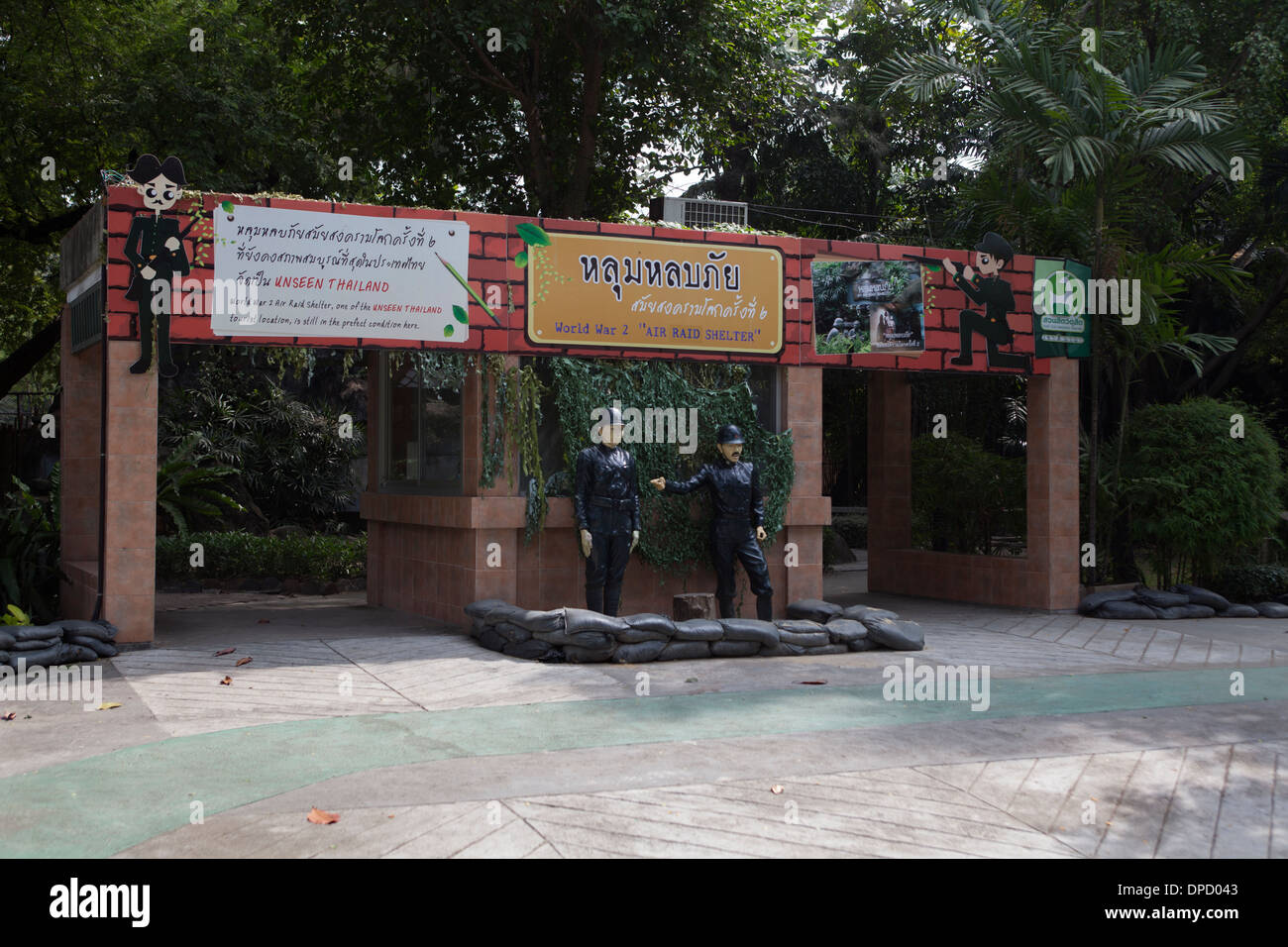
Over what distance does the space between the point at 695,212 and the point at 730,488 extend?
3129 mm

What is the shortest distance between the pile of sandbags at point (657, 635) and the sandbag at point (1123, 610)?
310 centimetres

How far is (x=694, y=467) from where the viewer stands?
36.5 ft

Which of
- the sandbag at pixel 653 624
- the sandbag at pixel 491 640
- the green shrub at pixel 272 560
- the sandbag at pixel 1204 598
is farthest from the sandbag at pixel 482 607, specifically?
the sandbag at pixel 1204 598

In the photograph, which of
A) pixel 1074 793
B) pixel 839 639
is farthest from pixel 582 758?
pixel 839 639

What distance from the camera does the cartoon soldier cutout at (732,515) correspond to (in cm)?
1052

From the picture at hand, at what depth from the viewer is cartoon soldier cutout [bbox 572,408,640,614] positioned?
10156mm

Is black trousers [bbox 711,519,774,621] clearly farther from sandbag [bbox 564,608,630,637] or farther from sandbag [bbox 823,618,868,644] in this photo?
sandbag [bbox 564,608,630,637]

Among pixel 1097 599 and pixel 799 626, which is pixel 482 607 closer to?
pixel 799 626

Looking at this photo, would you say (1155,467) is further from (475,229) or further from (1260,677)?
(475,229)

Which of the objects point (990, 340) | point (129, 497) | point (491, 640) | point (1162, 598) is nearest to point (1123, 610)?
point (1162, 598)

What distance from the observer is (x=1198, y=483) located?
1281 cm

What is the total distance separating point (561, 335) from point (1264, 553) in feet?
31.4

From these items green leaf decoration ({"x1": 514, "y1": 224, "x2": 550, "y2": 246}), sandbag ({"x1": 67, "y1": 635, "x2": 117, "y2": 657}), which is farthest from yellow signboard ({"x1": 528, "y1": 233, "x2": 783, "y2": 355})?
sandbag ({"x1": 67, "y1": 635, "x2": 117, "y2": 657})

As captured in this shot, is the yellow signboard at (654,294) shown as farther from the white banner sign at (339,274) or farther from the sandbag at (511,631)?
the sandbag at (511,631)
